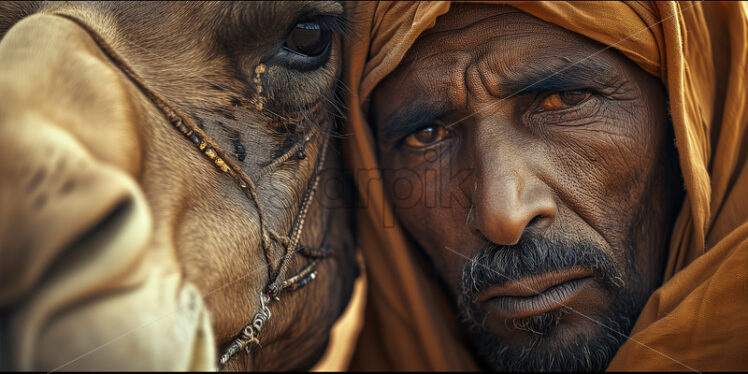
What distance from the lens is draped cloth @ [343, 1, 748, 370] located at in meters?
1.25

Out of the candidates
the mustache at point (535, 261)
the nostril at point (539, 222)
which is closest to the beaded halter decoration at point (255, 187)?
the mustache at point (535, 261)

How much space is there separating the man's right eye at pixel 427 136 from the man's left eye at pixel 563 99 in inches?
9.3

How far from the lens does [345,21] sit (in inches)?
50.9

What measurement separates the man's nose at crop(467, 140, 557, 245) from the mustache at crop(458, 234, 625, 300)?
38 mm

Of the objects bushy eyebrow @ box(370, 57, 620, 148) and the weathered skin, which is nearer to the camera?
the weathered skin

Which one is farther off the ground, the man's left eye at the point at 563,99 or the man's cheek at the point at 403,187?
the man's left eye at the point at 563,99

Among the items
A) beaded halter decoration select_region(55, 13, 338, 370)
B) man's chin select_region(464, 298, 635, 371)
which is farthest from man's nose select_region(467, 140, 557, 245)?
beaded halter decoration select_region(55, 13, 338, 370)

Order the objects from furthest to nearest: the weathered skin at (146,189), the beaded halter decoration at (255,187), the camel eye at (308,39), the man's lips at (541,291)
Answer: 1. the man's lips at (541,291)
2. the camel eye at (308,39)
3. the beaded halter decoration at (255,187)
4. the weathered skin at (146,189)

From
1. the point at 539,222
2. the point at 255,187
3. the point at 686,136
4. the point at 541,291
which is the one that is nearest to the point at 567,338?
the point at 541,291

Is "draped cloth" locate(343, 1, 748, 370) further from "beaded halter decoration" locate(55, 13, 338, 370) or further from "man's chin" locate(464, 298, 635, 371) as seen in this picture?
"beaded halter decoration" locate(55, 13, 338, 370)

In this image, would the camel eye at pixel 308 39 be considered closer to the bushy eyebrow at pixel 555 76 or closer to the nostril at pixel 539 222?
the bushy eyebrow at pixel 555 76

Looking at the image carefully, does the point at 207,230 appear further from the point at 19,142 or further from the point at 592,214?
the point at 592,214

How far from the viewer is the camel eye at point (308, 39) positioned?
1189 millimetres

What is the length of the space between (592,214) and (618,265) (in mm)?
133
